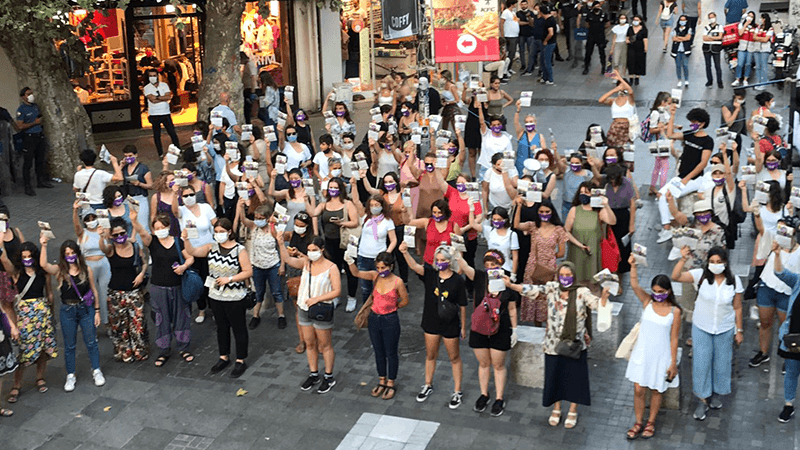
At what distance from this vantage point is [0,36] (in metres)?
17.0

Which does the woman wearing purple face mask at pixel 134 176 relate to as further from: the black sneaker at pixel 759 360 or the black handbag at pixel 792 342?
the black handbag at pixel 792 342

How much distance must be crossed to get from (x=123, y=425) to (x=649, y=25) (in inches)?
928

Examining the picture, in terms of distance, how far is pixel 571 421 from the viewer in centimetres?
949

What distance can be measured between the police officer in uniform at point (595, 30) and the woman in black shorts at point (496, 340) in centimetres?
1542

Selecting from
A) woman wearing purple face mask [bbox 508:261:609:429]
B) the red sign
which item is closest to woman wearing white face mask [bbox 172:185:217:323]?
woman wearing purple face mask [bbox 508:261:609:429]

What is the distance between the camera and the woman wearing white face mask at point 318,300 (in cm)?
1007

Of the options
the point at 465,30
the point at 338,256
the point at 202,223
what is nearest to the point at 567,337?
the point at 338,256

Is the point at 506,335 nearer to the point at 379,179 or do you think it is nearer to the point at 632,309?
the point at 632,309

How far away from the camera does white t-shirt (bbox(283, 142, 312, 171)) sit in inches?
560

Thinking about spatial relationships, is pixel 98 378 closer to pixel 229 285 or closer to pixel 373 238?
pixel 229 285

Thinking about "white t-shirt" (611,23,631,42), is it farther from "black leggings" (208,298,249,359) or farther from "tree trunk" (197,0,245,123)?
"black leggings" (208,298,249,359)

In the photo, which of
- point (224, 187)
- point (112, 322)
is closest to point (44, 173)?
point (224, 187)

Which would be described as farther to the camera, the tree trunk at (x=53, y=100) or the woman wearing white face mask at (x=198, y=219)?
the tree trunk at (x=53, y=100)

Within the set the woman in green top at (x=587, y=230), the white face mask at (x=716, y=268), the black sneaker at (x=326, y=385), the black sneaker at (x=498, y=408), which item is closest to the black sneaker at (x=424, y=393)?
the black sneaker at (x=498, y=408)
